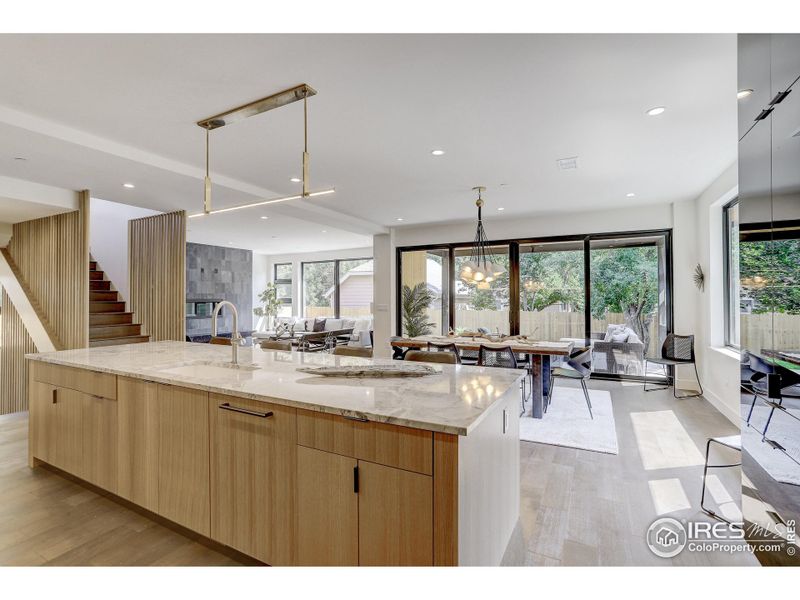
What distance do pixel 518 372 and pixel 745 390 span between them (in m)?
1.00

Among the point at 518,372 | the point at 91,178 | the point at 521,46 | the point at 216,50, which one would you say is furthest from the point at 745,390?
the point at 91,178

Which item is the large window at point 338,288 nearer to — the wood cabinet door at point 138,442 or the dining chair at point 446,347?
the dining chair at point 446,347

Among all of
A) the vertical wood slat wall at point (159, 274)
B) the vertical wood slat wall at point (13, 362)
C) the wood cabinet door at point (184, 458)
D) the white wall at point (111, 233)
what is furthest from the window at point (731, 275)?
the vertical wood slat wall at point (13, 362)

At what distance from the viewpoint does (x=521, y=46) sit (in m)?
2.05

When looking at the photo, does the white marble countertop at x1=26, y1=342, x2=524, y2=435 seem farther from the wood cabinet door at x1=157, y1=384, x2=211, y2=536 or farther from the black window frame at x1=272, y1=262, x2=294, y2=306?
the black window frame at x1=272, y1=262, x2=294, y2=306

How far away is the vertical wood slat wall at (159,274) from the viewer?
17.6 ft

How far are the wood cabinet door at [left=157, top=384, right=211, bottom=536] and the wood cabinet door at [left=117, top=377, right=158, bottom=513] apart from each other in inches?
2.1

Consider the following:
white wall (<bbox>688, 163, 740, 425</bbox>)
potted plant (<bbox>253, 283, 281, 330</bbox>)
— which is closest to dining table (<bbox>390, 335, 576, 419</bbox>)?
white wall (<bbox>688, 163, 740, 425</bbox>)

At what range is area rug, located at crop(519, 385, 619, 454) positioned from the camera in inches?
137

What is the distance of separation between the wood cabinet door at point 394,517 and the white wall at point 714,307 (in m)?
4.22

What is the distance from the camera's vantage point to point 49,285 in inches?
195

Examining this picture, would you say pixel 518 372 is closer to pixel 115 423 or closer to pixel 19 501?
pixel 115 423

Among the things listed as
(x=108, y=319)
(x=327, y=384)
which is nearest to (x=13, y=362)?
(x=108, y=319)

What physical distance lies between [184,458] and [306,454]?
80 cm
